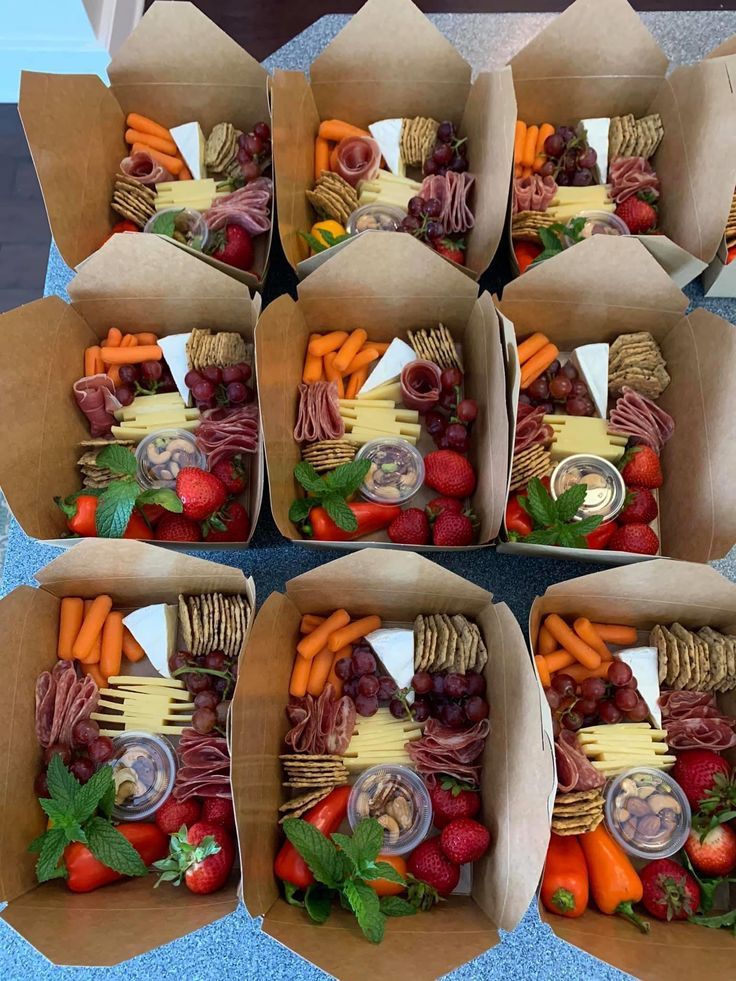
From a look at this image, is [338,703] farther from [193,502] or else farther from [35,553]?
[35,553]

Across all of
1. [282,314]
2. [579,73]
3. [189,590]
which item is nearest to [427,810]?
[189,590]

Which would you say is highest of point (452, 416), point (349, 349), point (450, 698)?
point (349, 349)

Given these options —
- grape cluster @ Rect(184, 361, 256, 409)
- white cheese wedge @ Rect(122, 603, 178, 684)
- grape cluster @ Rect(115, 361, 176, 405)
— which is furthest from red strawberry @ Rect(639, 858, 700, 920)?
grape cluster @ Rect(115, 361, 176, 405)

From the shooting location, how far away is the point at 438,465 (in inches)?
48.7

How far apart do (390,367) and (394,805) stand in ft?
2.34

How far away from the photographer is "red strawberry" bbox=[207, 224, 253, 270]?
54.9 inches

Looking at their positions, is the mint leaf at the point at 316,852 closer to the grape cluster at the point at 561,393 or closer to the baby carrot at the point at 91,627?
the baby carrot at the point at 91,627

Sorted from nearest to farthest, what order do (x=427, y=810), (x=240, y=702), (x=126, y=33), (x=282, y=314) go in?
(x=240, y=702) < (x=427, y=810) < (x=282, y=314) < (x=126, y=33)

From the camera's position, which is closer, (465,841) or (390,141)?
(465,841)

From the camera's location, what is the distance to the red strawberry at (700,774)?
1068 millimetres

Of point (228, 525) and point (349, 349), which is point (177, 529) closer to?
point (228, 525)

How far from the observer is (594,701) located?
1.10 m

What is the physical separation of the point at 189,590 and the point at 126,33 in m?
1.59

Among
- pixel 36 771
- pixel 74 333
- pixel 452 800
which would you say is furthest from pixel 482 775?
pixel 74 333
